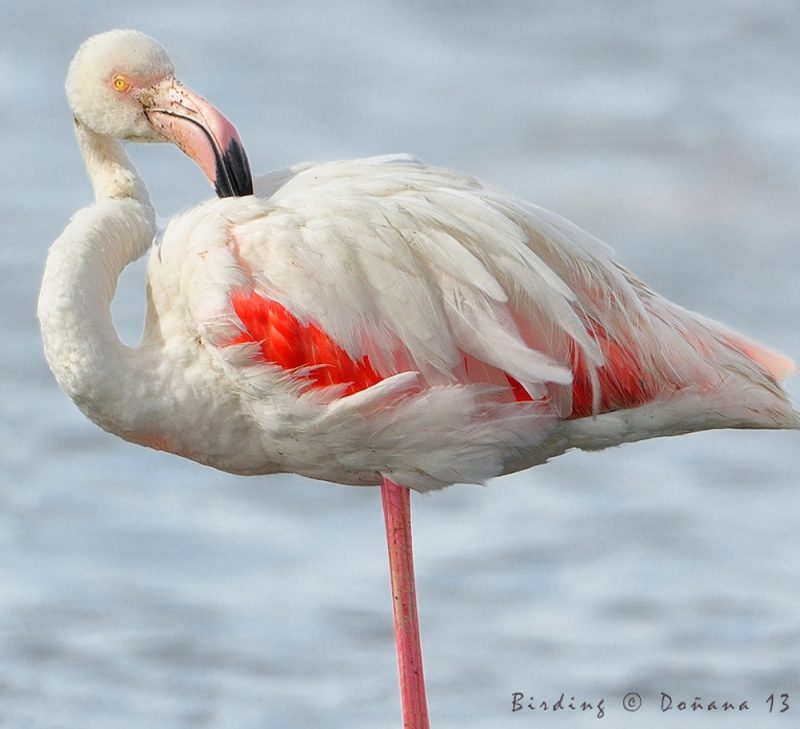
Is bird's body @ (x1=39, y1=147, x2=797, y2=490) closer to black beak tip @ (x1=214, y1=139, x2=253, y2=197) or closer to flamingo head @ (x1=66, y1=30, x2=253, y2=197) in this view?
black beak tip @ (x1=214, y1=139, x2=253, y2=197)

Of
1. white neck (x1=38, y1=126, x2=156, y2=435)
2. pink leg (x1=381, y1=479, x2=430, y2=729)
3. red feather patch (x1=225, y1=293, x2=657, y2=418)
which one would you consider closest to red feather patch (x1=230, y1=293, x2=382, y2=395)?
red feather patch (x1=225, y1=293, x2=657, y2=418)

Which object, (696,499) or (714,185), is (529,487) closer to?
(696,499)

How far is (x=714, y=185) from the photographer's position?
13.5 meters

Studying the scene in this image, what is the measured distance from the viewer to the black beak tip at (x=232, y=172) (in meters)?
6.30

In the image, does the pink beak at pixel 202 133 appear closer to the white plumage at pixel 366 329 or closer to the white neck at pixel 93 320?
the white plumage at pixel 366 329

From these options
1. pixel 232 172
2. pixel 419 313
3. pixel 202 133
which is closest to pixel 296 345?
pixel 419 313

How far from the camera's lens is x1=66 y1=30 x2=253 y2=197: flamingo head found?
6.35m

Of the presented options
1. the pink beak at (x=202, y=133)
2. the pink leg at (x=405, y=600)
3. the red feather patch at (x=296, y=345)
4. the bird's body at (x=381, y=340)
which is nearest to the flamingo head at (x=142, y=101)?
the pink beak at (x=202, y=133)

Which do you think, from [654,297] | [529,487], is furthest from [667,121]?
[654,297]

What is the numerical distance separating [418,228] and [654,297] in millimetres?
904

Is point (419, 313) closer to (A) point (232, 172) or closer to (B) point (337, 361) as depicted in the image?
(B) point (337, 361)

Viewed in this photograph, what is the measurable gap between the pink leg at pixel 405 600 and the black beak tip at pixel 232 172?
100 cm

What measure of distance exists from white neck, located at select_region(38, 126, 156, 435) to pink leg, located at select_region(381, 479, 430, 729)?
34.0 inches

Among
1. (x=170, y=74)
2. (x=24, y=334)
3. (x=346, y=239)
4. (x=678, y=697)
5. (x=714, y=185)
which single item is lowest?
(x=678, y=697)
